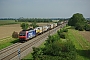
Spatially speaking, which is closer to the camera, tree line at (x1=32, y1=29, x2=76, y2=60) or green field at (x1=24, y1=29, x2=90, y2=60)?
tree line at (x1=32, y1=29, x2=76, y2=60)

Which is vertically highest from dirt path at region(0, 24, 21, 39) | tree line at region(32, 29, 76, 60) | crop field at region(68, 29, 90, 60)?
tree line at region(32, 29, 76, 60)

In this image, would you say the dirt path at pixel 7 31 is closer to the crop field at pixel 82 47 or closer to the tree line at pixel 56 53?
the crop field at pixel 82 47

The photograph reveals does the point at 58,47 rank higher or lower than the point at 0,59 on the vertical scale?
higher

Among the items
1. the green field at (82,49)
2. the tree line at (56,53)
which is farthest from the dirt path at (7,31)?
the tree line at (56,53)

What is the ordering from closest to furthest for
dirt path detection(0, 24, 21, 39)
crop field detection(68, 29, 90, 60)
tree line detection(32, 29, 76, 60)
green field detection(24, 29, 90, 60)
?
tree line detection(32, 29, 76, 60)
green field detection(24, 29, 90, 60)
crop field detection(68, 29, 90, 60)
dirt path detection(0, 24, 21, 39)

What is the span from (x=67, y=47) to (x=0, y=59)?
1136cm

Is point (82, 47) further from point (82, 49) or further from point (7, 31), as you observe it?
point (7, 31)

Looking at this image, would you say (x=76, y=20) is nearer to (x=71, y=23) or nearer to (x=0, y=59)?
(x=71, y=23)

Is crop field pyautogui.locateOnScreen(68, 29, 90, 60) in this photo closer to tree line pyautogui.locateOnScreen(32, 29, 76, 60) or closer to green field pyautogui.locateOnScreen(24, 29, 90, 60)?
green field pyautogui.locateOnScreen(24, 29, 90, 60)

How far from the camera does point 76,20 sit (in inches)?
4761

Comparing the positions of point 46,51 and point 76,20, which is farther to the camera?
point 76,20

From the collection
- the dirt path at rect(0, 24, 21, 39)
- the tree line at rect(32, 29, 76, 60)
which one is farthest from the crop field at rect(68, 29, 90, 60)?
the dirt path at rect(0, 24, 21, 39)

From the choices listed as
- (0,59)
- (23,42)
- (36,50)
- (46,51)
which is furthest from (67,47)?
(23,42)

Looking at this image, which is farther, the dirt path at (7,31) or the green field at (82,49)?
the dirt path at (7,31)
